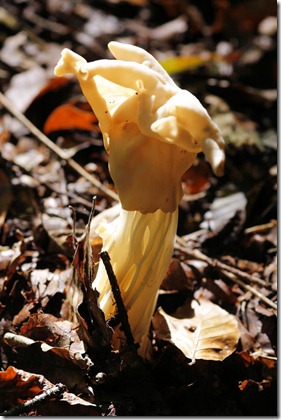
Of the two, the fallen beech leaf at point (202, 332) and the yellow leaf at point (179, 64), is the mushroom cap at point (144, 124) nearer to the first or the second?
the fallen beech leaf at point (202, 332)

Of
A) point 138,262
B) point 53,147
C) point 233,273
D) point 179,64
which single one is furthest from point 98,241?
point 179,64

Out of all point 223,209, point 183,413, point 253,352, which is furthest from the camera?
point 223,209

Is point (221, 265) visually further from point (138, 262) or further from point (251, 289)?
point (138, 262)

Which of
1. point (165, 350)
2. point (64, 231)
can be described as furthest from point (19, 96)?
point (165, 350)

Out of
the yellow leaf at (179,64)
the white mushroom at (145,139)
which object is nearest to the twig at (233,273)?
the white mushroom at (145,139)

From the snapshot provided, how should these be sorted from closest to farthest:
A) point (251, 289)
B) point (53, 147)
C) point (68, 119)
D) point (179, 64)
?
point (251, 289), point (53, 147), point (68, 119), point (179, 64)

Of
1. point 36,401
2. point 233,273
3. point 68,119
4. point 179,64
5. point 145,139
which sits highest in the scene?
point 145,139

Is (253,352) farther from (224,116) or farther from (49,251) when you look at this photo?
(224,116)

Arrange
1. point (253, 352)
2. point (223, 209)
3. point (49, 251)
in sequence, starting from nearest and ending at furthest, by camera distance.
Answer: point (253, 352) → point (49, 251) → point (223, 209)
